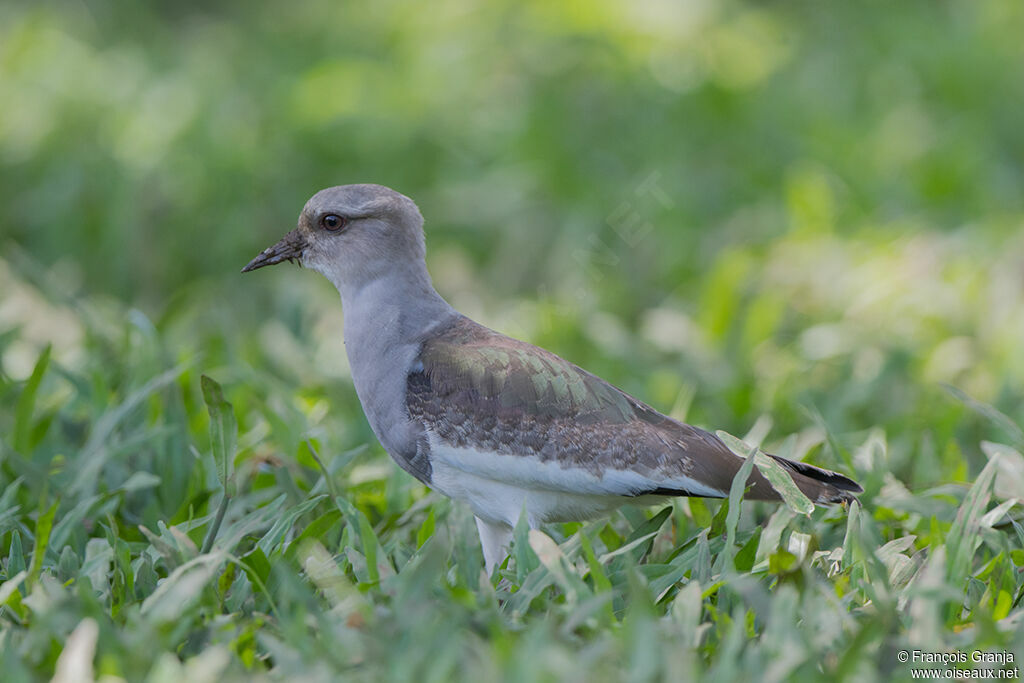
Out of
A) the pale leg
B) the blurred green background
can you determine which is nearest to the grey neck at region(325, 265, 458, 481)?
the pale leg

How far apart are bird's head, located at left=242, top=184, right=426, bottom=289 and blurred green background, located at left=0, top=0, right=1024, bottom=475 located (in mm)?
953

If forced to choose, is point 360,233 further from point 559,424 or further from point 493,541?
point 493,541

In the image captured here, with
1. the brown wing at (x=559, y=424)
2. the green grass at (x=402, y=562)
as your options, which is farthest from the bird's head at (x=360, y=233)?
the green grass at (x=402, y=562)

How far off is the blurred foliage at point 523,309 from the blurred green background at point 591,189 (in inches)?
1.1

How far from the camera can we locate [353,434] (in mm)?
4898

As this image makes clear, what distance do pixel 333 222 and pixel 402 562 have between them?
1064mm

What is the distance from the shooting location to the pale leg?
3605 millimetres

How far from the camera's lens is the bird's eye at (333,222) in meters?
3.76

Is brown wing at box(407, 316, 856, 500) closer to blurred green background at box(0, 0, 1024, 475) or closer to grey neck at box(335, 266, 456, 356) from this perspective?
grey neck at box(335, 266, 456, 356)

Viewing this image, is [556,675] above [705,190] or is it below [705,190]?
above

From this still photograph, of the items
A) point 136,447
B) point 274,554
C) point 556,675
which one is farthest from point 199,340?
point 556,675

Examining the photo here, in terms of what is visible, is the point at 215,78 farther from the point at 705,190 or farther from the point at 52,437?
the point at 52,437

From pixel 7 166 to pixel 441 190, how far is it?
2.78m

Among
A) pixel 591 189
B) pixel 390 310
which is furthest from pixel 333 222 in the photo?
pixel 591 189
